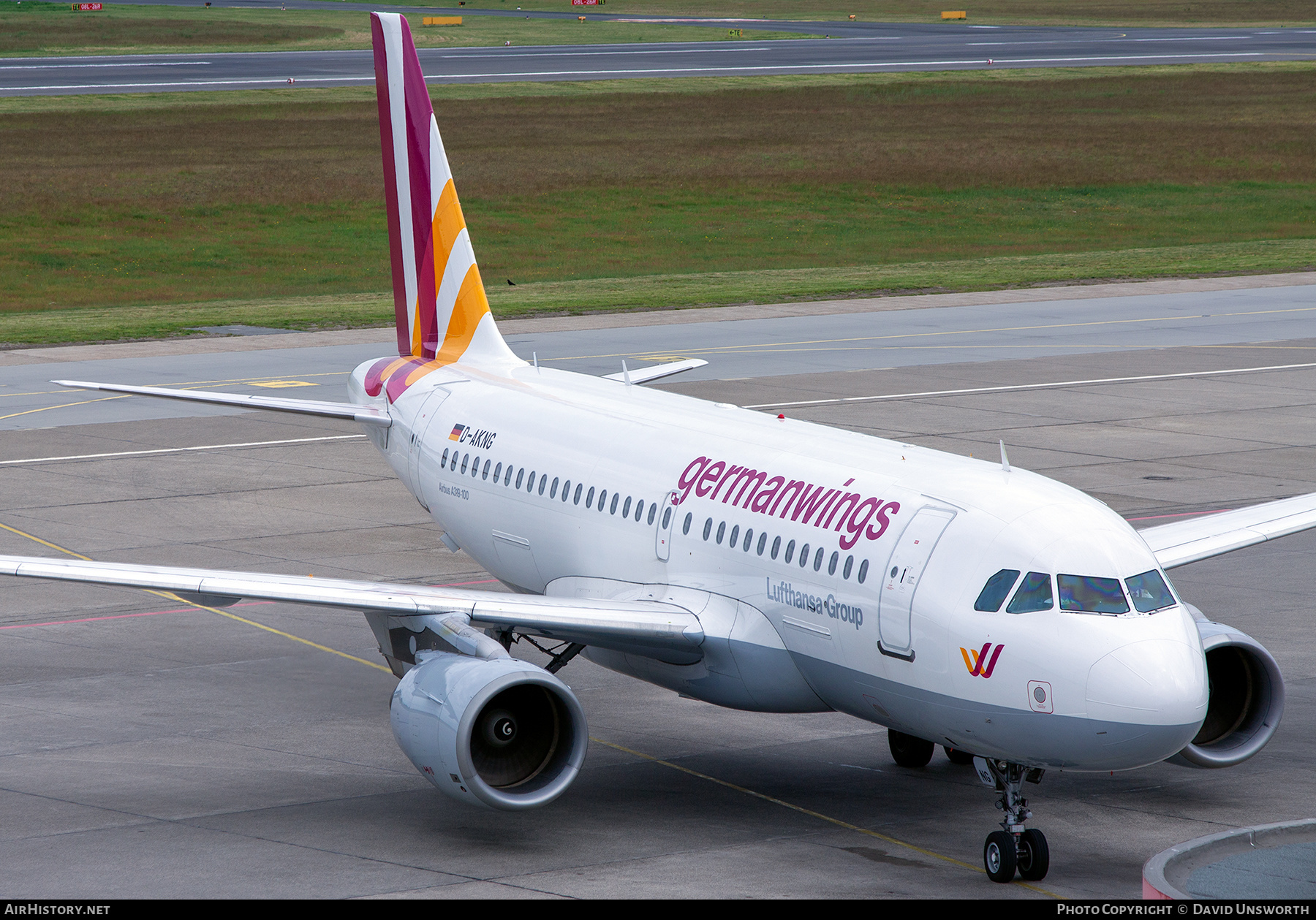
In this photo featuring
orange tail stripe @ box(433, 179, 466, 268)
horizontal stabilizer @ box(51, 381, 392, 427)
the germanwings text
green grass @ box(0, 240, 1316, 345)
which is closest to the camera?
the germanwings text

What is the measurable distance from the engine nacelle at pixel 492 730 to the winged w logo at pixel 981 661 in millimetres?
3685

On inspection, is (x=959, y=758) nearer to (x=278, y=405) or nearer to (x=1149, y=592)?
(x=1149, y=592)

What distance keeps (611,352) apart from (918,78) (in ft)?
254

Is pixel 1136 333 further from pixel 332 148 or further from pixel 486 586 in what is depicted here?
pixel 332 148

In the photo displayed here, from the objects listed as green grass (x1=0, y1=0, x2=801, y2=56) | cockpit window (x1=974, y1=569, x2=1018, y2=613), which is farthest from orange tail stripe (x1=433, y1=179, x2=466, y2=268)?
green grass (x1=0, y1=0, x2=801, y2=56)

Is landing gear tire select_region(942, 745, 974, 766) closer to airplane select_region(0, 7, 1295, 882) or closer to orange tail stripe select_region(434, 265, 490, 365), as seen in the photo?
airplane select_region(0, 7, 1295, 882)

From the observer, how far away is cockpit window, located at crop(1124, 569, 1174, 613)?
1562cm

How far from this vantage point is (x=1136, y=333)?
53.8 m

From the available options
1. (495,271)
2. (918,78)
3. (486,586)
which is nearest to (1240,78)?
(918,78)

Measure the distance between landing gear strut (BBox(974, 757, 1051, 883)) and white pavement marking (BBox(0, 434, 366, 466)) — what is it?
84.7ft

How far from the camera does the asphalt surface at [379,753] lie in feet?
53.1

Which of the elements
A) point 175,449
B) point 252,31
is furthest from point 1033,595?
point 252,31

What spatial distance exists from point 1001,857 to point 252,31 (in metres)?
149

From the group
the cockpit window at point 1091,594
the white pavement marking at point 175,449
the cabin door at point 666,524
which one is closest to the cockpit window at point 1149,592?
the cockpit window at point 1091,594
